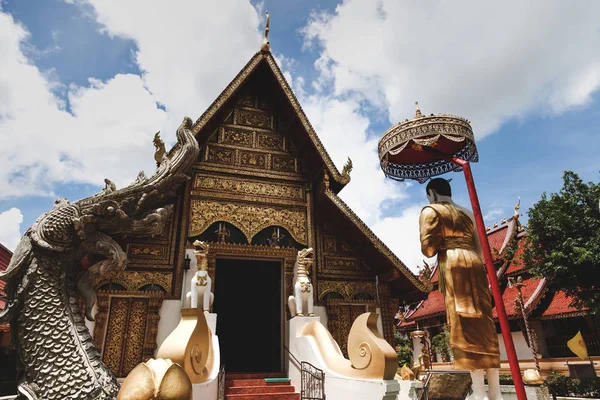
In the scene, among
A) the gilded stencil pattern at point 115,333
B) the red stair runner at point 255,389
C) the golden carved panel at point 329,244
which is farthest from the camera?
the golden carved panel at point 329,244

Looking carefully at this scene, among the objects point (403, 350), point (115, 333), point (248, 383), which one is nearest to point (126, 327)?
point (115, 333)

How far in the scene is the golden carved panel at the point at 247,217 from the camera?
20.9 ft

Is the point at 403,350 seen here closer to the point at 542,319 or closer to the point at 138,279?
the point at 542,319

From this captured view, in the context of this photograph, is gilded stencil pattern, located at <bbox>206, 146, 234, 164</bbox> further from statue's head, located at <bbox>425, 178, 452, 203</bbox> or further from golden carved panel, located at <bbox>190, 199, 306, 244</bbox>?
statue's head, located at <bbox>425, 178, 452, 203</bbox>

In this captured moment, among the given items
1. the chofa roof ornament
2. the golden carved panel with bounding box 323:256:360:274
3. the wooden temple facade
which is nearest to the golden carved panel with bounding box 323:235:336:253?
the wooden temple facade

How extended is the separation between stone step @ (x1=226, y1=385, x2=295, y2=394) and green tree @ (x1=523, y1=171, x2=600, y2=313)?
740 cm

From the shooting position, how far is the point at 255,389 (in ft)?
16.9

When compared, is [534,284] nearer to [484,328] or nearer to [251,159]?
[251,159]

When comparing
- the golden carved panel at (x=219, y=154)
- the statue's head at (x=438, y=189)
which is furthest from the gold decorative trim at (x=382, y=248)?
the statue's head at (x=438, y=189)

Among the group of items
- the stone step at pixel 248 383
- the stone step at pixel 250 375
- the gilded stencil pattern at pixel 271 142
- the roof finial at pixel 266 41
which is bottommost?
the stone step at pixel 248 383

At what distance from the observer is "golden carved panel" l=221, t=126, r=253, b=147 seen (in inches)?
283

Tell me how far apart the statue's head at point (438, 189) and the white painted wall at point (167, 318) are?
4122 mm

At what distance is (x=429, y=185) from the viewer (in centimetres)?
310

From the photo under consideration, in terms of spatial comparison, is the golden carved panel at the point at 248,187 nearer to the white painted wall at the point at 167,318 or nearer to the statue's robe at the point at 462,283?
the white painted wall at the point at 167,318
